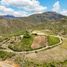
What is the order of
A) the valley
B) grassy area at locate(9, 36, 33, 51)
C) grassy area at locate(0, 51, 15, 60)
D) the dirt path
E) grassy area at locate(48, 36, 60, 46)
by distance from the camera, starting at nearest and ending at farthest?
the valley → the dirt path → grassy area at locate(0, 51, 15, 60) → grassy area at locate(9, 36, 33, 51) → grassy area at locate(48, 36, 60, 46)

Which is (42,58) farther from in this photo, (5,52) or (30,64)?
(5,52)

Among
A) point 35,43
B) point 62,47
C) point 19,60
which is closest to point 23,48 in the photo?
point 35,43

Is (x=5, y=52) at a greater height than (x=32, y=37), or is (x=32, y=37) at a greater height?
(x=32, y=37)

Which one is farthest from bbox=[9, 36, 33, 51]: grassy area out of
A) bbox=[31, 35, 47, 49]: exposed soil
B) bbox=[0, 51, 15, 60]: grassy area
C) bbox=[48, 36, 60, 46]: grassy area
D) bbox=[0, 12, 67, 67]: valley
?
bbox=[48, 36, 60, 46]: grassy area

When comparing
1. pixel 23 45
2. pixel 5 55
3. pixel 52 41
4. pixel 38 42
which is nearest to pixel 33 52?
pixel 23 45

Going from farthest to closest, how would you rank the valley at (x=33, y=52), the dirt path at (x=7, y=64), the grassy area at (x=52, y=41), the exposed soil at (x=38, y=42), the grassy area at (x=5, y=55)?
the grassy area at (x=52, y=41) < the exposed soil at (x=38, y=42) < the grassy area at (x=5, y=55) < the dirt path at (x=7, y=64) < the valley at (x=33, y=52)

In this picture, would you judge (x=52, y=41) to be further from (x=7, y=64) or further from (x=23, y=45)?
(x=7, y=64)

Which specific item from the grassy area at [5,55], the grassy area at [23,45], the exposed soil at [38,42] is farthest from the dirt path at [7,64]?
the exposed soil at [38,42]

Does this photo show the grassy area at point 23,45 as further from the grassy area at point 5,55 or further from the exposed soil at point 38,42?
the grassy area at point 5,55

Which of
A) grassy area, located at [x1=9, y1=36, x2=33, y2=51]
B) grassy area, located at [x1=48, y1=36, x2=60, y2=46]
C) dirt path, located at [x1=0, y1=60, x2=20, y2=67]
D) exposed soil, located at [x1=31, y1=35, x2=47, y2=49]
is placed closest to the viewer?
dirt path, located at [x1=0, y1=60, x2=20, y2=67]

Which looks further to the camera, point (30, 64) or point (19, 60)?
point (19, 60)

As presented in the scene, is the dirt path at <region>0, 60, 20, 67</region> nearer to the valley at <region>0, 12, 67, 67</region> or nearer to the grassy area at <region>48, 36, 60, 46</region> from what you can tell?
the valley at <region>0, 12, 67, 67</region>
